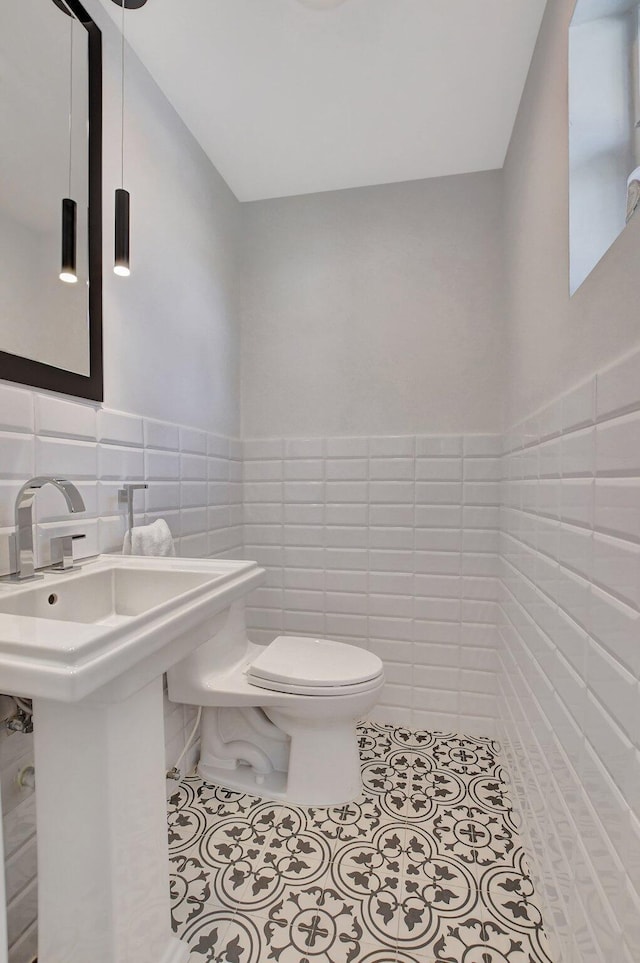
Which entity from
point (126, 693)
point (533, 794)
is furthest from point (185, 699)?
point (533, 794)

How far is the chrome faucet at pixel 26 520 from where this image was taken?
0.99 m

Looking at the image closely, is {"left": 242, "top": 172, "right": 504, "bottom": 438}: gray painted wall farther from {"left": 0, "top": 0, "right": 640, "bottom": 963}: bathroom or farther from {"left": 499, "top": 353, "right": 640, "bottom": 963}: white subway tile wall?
{"left": 499, "top": 353, "right": 640, "bottom": 963}: white subway tile wall

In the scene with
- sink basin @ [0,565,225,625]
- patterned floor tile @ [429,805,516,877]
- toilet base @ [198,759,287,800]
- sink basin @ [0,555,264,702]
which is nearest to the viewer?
sink basin @ [0,555,264,702]

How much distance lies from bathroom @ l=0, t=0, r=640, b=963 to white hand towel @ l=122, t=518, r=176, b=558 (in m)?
0.07

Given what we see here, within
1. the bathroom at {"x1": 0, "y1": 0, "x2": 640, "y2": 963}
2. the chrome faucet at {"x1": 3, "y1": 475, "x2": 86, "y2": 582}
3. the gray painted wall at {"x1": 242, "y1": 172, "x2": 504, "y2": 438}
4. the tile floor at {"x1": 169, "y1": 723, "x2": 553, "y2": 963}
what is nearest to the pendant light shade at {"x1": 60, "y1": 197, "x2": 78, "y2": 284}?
the bathroom at {"x1": 0, "y1": 0, "x2": 640, "y2": 963}

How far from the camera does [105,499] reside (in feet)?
4.39

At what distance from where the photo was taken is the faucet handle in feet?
3.66

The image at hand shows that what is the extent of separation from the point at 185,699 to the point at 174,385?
1.04 m

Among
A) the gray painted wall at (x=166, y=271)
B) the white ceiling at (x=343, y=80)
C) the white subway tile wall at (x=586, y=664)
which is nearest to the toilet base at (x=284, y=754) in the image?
the white subway tile wall at (x=586, y=664)

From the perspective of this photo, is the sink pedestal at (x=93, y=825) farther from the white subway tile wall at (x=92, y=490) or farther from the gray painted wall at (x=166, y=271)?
the gray painted wall at (x=166, y=271)

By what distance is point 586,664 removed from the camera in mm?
862

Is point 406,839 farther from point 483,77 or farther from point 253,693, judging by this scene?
point 483,77

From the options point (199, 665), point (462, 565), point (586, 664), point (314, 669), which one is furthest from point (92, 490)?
point (462, 565)

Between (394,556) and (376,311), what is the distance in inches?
42.1
